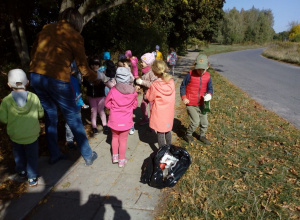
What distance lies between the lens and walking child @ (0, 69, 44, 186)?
269 cm

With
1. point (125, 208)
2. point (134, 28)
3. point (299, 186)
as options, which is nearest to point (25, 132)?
point (125, 208)

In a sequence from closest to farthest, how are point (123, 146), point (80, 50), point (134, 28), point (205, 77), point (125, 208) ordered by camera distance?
point (125, 208) < point (80, 50) < point (123, 146) < point (205, 77) < point (134, 28)

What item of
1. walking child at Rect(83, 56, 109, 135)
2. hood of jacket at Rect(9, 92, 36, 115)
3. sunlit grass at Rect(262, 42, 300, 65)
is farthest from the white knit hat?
sunlit grass at Rect(262, 42, 300, 65)

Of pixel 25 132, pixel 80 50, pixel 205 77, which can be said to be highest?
pixel 80 50

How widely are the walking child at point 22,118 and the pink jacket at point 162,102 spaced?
1.65 m

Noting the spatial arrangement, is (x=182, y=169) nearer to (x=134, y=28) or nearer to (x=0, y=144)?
(x=0, y=144)

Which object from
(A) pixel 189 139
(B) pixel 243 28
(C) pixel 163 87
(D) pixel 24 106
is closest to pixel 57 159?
(D) pixel 24 106

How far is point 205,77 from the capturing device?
13.1 ft

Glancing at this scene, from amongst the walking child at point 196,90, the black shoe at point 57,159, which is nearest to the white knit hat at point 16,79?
the black shoe at point 57,159

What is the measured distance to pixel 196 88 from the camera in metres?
4.01

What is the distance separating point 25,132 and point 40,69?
85cm

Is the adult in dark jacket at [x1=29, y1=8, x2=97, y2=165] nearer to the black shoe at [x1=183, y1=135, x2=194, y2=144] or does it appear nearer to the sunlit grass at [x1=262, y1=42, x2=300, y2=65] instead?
the black shoe at [x1=183, y1=135, x2=194, y2=144]

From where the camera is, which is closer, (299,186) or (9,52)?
(299,186)

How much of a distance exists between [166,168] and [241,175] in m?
1.27
